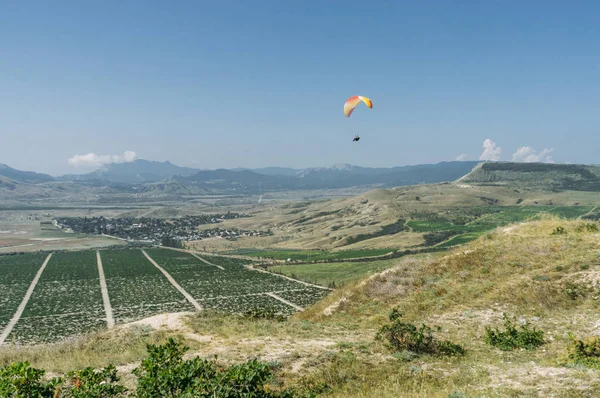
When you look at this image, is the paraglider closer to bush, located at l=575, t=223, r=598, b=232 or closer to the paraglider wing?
the paraglider wing

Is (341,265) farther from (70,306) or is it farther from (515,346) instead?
(515,346)

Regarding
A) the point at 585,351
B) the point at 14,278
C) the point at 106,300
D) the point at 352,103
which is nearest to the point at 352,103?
the point at 352,103

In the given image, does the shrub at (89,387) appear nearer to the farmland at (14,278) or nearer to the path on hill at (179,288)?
the path on hill at (179,288)

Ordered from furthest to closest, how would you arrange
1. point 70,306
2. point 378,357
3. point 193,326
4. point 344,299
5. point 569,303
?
point 70,306, point 344,299, point 193,326, point 569,303, point 378,357

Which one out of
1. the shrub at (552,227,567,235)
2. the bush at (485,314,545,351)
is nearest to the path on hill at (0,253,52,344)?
the bush at (485,314,545,351)

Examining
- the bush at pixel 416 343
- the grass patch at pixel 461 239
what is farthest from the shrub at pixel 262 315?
the grass patch at pixel 461 239

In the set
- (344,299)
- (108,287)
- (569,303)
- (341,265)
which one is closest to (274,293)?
(341,265)

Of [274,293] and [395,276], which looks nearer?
Answer: [395,276]
